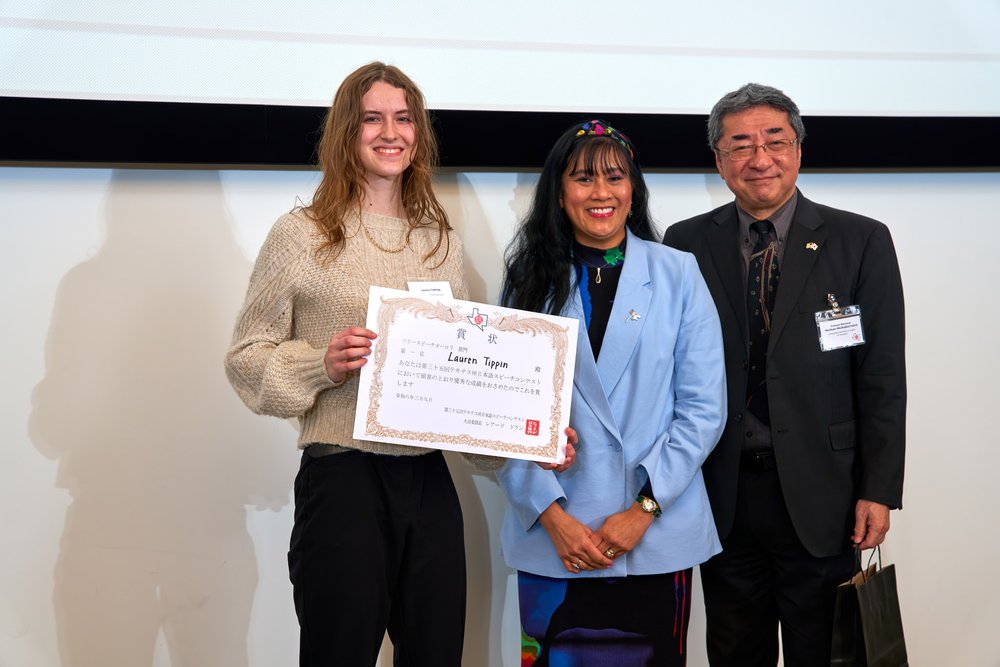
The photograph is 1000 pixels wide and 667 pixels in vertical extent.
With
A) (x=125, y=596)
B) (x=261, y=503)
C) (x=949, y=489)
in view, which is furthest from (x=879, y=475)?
(x=125, y=596)

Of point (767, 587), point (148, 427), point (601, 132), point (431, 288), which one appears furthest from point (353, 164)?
point (767, 587)

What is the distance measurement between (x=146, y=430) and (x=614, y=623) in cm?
148

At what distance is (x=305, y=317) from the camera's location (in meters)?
1.84

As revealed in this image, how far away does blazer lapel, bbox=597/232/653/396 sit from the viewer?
1.90 meters

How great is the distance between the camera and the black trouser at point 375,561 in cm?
174

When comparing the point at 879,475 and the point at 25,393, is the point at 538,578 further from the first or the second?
the point at 25,393

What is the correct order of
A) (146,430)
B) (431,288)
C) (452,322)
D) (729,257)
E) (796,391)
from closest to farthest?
(452,322)
(431,288)
(796,391)
(729,257)
(146,430)

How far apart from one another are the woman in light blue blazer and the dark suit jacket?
0.37ft

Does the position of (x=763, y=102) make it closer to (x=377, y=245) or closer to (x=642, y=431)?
(x=642, y=431)

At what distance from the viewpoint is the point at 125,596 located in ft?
8.21

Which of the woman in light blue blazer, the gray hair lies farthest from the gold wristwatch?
the gray hair

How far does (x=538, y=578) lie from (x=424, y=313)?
0.71 metres

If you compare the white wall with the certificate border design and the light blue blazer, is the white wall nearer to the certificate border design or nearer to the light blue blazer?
the light blue blazer

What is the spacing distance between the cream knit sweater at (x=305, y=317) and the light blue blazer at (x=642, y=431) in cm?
36
